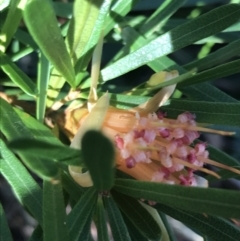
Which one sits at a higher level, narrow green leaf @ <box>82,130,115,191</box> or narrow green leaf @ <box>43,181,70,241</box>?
narrow green leaf @ <box>82,130,115,191</box>

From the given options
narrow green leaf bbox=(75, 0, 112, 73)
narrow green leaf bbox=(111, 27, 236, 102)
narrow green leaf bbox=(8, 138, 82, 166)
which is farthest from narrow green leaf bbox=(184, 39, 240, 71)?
narrow green leaf bbox=(8, 138, 82, 166)

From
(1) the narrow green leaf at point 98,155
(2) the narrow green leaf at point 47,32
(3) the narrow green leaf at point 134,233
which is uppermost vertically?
(2) the narrow green leaf at point 47,32

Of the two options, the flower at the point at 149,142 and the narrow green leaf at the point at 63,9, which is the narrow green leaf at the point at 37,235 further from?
the narrow green leaf at the point at 63,9

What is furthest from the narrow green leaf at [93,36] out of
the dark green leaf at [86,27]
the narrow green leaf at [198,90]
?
the narrow green leaf at [198,90]

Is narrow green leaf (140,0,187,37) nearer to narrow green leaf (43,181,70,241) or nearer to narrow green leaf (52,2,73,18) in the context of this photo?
narrow green leaf (52,2,73,18)

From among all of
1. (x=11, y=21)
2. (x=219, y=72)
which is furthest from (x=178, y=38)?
(x=11, y=21)

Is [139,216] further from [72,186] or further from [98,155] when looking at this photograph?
[98,155]

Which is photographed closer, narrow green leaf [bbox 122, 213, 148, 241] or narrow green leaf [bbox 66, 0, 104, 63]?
narrow green leaf [bbox 66, 0, 104, 63]
